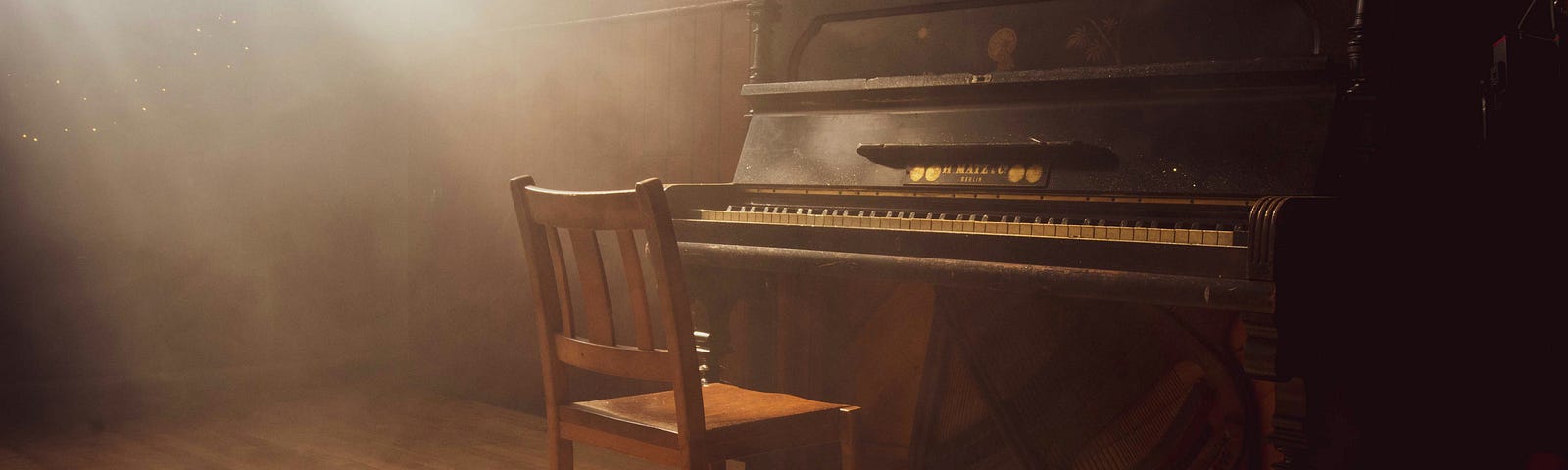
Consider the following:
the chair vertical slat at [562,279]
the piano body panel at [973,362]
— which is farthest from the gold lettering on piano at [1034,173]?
the chair vertical slat at [562,279]

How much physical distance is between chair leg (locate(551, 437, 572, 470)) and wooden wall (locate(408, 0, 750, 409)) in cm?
159

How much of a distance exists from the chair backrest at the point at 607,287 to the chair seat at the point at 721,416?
69mm

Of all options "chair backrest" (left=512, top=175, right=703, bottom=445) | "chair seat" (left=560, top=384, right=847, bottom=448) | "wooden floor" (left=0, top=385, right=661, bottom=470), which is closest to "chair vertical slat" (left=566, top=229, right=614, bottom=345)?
"chair backrest" (left=512, top=175, right=703, bottom=445)

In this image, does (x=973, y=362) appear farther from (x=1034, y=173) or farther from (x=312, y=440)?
(x=312, y=440)

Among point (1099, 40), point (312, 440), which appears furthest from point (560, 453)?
point (312, 440)

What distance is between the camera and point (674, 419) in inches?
74.4

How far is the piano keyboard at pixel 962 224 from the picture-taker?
1789 mm

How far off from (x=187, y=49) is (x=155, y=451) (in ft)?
5.60

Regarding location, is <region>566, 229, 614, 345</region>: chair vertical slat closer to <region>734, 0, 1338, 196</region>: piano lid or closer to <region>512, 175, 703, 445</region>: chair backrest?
<region>512, 175, 703, 445</region>: chair backrest

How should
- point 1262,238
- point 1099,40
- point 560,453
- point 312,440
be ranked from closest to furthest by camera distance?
point 1262,238 < point 560,453 < point 1099,40 < point 312,440

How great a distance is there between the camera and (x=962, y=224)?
2.06m

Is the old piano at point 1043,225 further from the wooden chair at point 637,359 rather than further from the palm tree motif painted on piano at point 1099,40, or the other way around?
the wooden chair at point 637,359

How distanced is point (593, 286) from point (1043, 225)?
0.73 m

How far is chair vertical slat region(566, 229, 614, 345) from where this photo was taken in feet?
5.96
